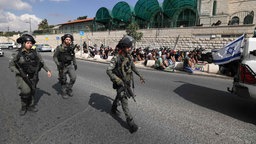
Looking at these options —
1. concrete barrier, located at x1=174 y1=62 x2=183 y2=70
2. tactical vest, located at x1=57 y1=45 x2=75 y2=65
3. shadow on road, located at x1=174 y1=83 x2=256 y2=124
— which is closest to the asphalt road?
shadow on road, located at x1=174 y1=83 x2=256 y2=124

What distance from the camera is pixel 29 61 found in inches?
157

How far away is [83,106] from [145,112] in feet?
5.31

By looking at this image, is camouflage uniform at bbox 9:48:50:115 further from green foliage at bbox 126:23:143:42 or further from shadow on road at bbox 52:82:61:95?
green foliage at bbox 126:23:143:42

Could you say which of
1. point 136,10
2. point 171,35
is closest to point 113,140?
point 171,35

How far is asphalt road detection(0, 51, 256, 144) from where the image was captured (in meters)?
3.06

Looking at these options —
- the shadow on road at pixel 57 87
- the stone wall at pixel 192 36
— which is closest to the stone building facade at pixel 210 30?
the stone wall at pixel 192 36

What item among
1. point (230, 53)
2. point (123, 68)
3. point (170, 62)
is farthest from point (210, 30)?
point (123, 68)

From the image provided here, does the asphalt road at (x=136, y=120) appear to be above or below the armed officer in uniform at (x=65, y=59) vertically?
below

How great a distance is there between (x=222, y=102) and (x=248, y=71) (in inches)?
68.4

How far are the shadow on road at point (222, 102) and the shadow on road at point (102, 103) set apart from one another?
7.90 feet

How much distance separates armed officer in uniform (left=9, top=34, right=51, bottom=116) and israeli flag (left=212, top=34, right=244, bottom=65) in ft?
15.3

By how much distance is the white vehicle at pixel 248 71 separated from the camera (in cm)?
359

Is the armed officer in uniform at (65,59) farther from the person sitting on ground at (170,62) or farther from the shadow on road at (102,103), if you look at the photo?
the person sitting on ground at (170,62)

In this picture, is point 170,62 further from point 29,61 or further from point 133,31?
point 133,31
